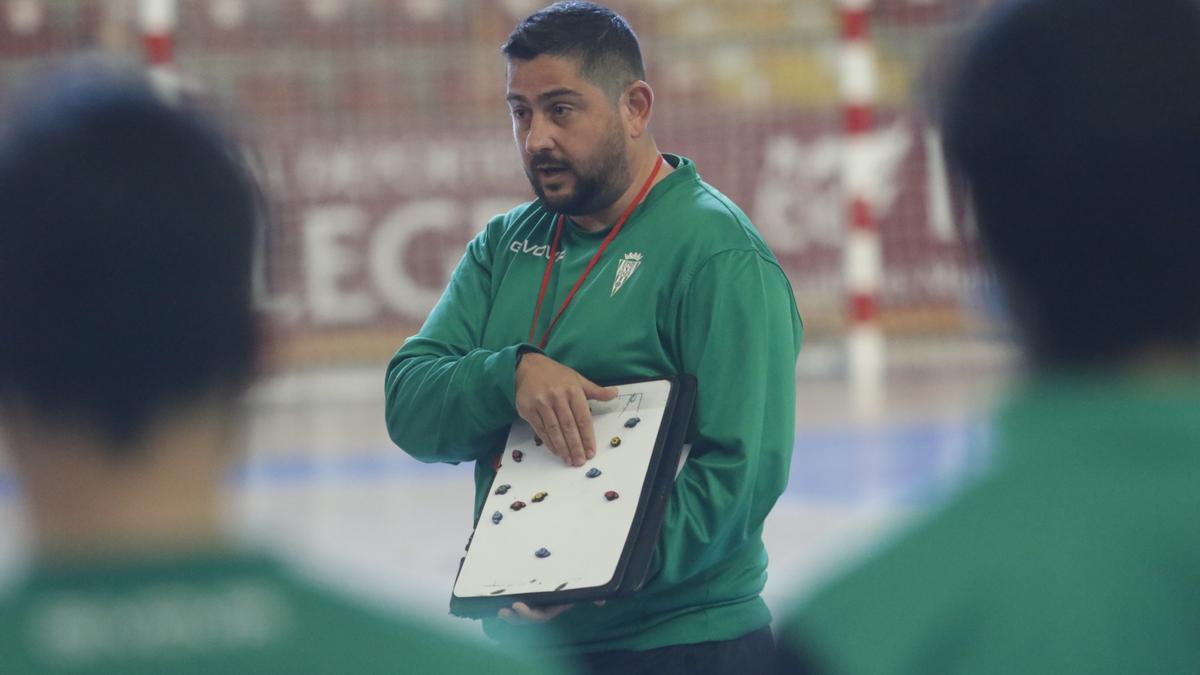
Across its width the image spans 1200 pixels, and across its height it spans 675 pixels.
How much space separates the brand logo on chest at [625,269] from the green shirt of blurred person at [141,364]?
172 cm

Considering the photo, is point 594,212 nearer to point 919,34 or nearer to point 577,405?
point 577,405

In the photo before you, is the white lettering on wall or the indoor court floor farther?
the white lettering on wall

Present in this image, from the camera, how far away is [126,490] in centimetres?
95

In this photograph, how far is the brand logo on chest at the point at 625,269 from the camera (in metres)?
2.71

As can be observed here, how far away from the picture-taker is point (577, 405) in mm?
2557

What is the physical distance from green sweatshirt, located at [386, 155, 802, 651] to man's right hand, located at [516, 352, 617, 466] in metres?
0.04

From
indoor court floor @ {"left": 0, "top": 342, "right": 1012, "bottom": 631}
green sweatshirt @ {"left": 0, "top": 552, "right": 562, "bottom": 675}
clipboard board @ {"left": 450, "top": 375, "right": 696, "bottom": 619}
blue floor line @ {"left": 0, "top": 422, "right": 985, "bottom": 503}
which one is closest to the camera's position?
green sweatshirt @ {"left": 0, "top": 552, "right": 562, "bottom": 675}

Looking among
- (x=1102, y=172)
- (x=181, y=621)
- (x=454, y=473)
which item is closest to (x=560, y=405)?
(x=1102, y=172)

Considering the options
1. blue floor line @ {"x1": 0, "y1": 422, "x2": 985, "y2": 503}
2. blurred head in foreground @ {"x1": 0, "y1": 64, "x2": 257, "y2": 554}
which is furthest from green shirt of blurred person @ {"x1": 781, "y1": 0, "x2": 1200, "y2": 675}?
blue floor line @ {"x1": 0, "y1": 422, "x2": 985, "y2": 503}

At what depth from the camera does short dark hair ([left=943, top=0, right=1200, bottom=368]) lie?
3.48 ft

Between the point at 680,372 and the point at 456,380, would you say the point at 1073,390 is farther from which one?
the point at 456,380

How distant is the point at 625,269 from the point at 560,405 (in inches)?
11.4

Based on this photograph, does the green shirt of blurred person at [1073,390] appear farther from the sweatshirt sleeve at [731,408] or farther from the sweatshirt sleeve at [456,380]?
the sweatshirt sleeve at [456,380]

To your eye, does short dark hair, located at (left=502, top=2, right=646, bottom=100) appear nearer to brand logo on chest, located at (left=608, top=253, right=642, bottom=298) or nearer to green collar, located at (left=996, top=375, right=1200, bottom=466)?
brand logo on chest, located at (left=608, top=253, right=642, bottom=298)
